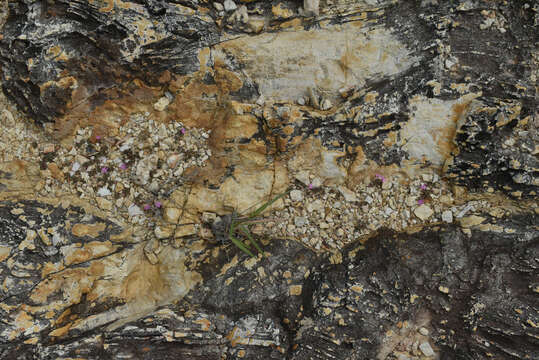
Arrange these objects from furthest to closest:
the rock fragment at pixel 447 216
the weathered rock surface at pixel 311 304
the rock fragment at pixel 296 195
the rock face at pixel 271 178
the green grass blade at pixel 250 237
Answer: the rock fragment at pixel 296 195
the green grass blade at pixel 250 237
the rock fragment at pixel 447 216
the rock face at pixel 271 178
the weathered rock surface at pixel 311 304

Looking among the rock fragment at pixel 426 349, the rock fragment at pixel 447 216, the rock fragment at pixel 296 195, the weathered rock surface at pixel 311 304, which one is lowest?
the rock fragment at pixel 426 349

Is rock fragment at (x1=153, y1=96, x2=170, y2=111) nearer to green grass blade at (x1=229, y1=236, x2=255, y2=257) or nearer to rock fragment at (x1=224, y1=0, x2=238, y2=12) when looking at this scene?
rock fragment at (x1=224, y1=0, x2=238, y2=12)

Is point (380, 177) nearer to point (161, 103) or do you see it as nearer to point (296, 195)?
point (296, 195)

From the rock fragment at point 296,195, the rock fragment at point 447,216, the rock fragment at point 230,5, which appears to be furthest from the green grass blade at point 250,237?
the rock fragment at point 230,5

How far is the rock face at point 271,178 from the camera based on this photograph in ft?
9.80

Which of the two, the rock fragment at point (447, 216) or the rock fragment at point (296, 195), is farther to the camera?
the rock fragment at point (296, 195)

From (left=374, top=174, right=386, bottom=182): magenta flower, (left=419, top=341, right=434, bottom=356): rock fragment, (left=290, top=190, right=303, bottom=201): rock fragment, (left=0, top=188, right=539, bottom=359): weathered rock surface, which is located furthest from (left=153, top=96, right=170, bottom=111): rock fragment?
(left=419, top=341, right=434, bottom=356): rock fragment

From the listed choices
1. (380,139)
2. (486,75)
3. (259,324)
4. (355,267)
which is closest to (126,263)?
(259,324)

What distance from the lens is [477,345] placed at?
110 inches

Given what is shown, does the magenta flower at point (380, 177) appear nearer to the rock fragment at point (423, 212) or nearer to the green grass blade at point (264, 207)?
the rock fragment at point (423, 212)

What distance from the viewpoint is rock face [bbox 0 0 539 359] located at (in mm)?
2986

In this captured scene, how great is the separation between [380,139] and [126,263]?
2867mm

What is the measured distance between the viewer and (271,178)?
365 cm

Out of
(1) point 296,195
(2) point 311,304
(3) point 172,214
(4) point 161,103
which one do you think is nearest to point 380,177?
(1) point 296,195
